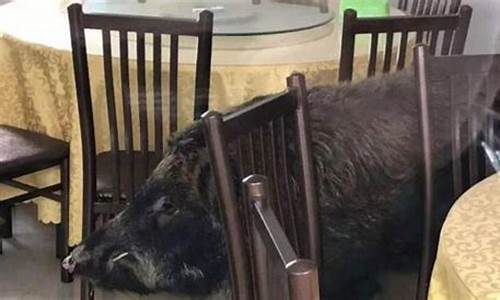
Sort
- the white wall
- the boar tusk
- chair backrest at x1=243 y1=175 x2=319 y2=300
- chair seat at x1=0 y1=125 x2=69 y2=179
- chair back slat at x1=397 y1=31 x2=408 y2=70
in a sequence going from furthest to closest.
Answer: the white wall → chair seat at x1=0 y1=125 x2=69 y2=179 → chair back slat at x1=397 y1=31 x2=408 y2=70 → the boar tusk → chair backrest at x1=243 y1=175 x2=319 y2=300

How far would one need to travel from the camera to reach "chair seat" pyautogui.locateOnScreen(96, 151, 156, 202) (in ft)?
7.01

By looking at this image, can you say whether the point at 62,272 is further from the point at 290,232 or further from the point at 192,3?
the point at 290,232

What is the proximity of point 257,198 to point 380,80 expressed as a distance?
92 cm

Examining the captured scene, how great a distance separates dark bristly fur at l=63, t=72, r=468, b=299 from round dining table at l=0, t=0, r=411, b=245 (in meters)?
0.39

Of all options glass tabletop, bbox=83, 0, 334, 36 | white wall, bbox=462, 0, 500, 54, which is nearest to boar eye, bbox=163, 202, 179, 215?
glass tabletop, bbox=83, 0, 334, 36

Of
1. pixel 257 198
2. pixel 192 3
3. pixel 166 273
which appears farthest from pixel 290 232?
pixel 192 3

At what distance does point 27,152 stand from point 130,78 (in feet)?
1.20

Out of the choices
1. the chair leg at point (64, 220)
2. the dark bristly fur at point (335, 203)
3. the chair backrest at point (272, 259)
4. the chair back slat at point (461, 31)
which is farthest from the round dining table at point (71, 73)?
the chair backrest at point (272, 259)

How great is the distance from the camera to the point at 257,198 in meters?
0.98

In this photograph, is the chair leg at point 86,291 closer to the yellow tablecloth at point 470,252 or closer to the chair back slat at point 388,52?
the chair back slat at point 388,52

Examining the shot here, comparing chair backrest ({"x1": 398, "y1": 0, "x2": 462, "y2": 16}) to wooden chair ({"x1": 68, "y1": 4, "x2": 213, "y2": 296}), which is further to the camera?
chair backrest ({"x1": 398, "y1": 0, "x2": 462, "y2": 16})

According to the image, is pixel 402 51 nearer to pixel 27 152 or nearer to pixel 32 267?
pixel 27 152

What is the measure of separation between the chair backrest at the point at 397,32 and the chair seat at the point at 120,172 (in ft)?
1.80

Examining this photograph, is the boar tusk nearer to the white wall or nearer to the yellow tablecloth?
the yellow tablecloth
